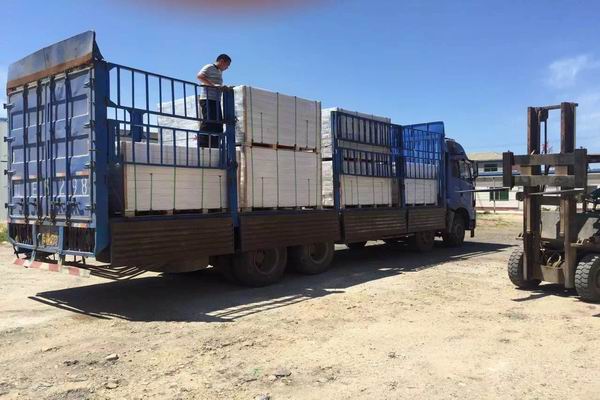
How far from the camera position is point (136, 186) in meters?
7.01

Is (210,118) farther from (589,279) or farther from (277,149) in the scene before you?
(589,279)

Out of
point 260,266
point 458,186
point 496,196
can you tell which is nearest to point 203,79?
point 260,266

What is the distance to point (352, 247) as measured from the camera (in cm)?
1465

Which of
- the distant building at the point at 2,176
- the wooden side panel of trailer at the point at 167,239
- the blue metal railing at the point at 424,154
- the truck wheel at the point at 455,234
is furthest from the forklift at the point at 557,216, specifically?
the distant building at the point at 2,176

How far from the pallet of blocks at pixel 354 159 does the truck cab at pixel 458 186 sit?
3327 millimetres

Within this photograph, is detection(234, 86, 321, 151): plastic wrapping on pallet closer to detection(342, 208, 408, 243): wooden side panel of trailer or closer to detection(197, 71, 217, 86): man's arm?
detection(197, 71, 217, 86): man's arm

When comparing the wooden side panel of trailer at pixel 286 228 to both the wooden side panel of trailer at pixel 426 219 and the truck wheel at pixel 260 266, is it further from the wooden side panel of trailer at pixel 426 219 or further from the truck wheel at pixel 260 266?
the wooden side panel of trailer at pixel 426 219

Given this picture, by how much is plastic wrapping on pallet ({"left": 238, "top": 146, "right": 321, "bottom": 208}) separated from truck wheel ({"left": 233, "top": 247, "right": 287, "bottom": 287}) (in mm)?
836

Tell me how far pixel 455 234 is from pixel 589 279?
7652 mm

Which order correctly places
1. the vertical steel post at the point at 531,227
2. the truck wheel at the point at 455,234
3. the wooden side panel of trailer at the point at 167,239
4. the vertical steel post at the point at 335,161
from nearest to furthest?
the wooden side panel of trailer at the point at 167,239 → the vertical steel post at the point at 531,227 → the vertical steel post at the point at 335,161 → the truck wheel at the point at 455,234

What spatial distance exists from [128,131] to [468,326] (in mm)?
5151

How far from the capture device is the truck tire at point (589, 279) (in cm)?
738

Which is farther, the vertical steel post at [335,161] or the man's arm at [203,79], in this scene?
the vertical steel post at [335,161]

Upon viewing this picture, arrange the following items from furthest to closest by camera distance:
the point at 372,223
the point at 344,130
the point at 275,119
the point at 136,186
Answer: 1. the point at 372,223
2. the point at 344,130
3. the point at 275,119
4. the point at 136,186
